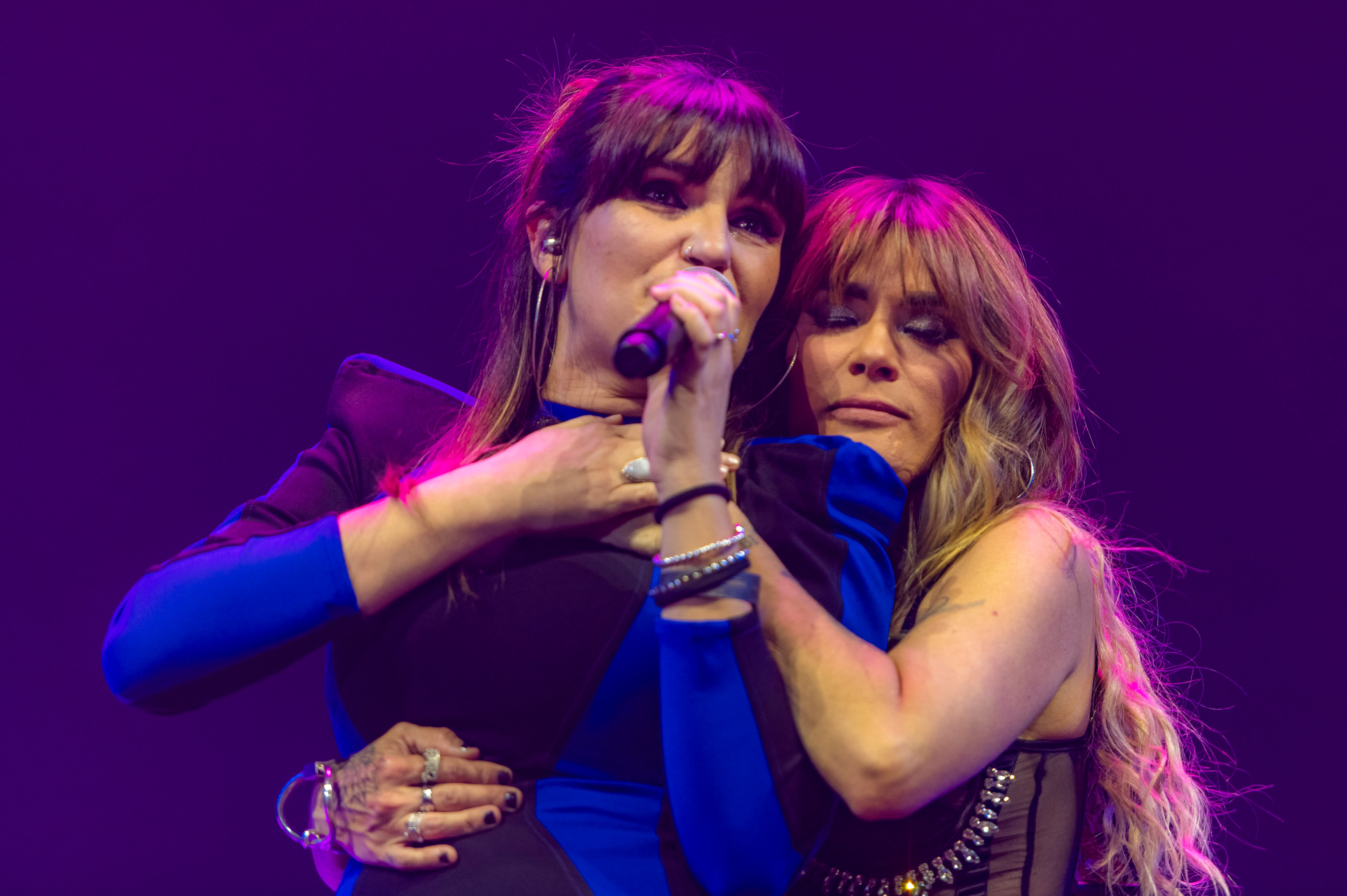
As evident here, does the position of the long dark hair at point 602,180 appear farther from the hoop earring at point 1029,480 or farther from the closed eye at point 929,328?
the hoop earring at point 1029,480

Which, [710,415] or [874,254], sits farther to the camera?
[874,254]

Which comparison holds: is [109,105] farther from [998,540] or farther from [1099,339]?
[1099,339]


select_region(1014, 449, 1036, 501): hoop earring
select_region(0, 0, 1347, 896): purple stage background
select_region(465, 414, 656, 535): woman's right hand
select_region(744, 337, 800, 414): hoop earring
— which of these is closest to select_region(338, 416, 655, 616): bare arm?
select_region(465, 414, 656, 535): woman's right hand

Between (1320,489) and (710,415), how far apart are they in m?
1.95

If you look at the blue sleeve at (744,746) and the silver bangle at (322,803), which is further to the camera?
the silver bangle at (322,803)

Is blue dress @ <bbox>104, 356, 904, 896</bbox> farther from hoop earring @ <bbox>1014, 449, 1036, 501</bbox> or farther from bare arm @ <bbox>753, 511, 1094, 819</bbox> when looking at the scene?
hoop earring @ <bbox>1014, 449, 1036, 501</bbox>

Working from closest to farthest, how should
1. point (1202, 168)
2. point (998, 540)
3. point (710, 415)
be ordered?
1. point (710, 415)
2. point (998, 540)
3. point (1202, 168)

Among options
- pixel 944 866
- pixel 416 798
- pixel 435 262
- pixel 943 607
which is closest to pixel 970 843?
pixel 944 866

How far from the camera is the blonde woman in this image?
1.03m

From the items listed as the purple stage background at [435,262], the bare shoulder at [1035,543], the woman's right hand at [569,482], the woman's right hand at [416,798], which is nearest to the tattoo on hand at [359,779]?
the woman's right hand at [416,798]

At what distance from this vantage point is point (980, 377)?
4.75 feet

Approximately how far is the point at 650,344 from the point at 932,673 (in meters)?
0.49

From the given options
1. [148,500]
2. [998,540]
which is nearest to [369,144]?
[148,500]

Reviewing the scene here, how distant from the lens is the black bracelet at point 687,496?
3.23ft
